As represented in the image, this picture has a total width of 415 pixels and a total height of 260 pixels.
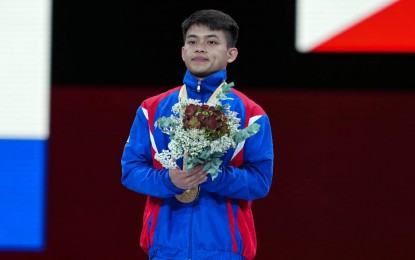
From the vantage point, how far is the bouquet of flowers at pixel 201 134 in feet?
6.48

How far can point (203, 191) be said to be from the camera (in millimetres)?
2293

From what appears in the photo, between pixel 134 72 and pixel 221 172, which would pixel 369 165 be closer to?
pixel 134 72

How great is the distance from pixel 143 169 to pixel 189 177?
0.72 ft

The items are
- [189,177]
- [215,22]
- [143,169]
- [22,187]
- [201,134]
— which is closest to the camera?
[201,134]

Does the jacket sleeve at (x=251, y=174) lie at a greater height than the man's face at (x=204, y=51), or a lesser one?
lesser

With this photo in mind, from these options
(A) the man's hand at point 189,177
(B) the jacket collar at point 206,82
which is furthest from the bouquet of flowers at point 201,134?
(B) the jacket collar at point 206,82

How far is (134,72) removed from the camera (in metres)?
3.71

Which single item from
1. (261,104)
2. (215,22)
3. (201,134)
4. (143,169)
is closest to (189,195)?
(143,169)

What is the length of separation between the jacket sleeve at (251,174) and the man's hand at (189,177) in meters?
0.09

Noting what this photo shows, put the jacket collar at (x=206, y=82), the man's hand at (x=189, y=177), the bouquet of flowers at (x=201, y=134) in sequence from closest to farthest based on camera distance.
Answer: the bouquet of flowers at (x=201, y=134)
the man's hand at (x=189, y=177)
the jacket collar at (x=206, y=82)

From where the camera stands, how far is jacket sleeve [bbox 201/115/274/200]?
7.18 feet

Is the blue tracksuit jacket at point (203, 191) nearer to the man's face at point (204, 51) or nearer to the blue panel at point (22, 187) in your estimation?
the man's face at point (204, 51)

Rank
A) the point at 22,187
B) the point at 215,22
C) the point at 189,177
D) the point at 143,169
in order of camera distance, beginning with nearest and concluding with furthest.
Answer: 1. the point at 189,177
2. the point at 143,169
3. the point at 215,22
4. the point at 22,187

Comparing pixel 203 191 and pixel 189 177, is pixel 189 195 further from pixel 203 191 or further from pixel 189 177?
pixel 189 177
